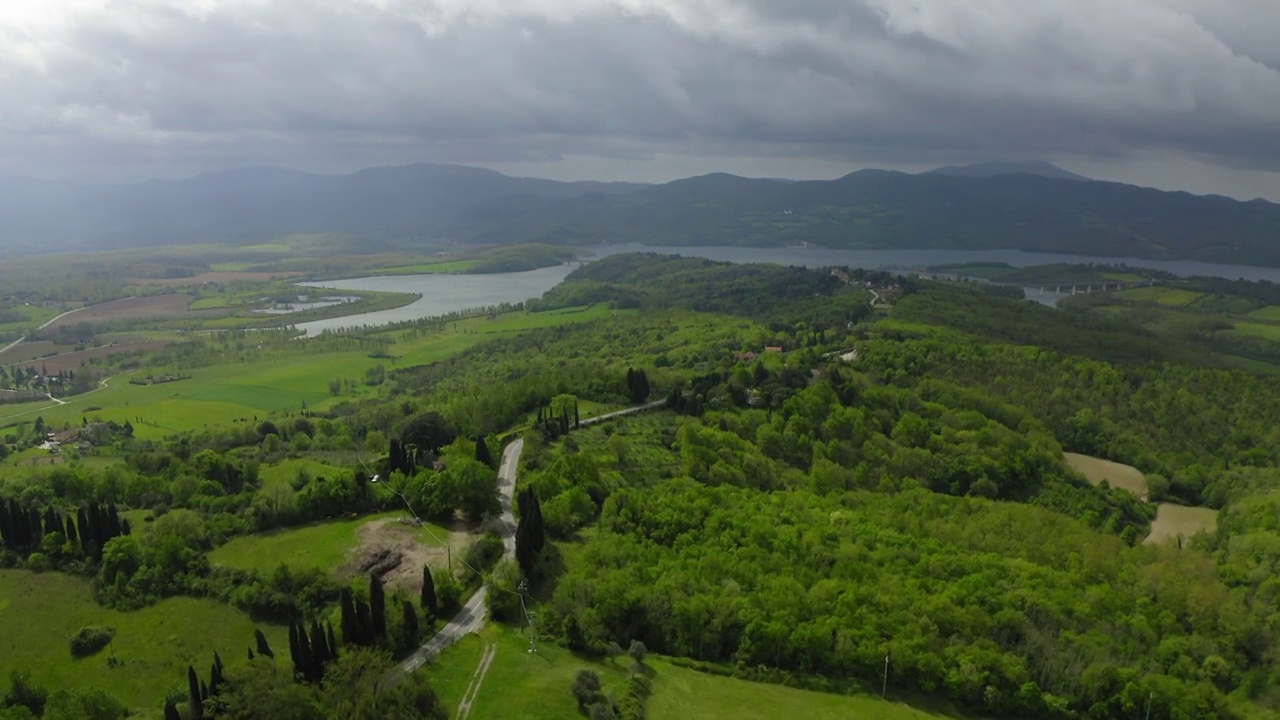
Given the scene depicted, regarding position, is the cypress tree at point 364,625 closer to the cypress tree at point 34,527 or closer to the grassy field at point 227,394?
the cypress tree at point 34,527

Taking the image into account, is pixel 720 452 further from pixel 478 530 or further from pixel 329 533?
pixel 329 533

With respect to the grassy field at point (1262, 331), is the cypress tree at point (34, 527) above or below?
above

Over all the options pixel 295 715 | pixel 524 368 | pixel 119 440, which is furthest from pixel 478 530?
pixel 524 368

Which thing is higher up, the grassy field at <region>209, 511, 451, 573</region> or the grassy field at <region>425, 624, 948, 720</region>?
the grassy field at <region>209, 511, 451, 573</region>

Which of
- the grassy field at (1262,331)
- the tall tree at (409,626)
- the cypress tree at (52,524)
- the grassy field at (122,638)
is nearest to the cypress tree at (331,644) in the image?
the tall tree at (409,626)

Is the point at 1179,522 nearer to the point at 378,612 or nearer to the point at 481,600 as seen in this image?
the point at 481,600

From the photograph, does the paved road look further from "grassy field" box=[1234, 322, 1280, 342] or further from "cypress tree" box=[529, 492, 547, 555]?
"grassy field" box=[1234, 322, 1280, 342]

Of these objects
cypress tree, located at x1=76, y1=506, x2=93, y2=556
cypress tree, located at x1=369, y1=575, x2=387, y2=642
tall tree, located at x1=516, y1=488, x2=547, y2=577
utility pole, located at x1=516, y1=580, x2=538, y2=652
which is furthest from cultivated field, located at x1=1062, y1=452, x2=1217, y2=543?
cypress tree, located at x1=76, y1=506, x2=93, y2=556
